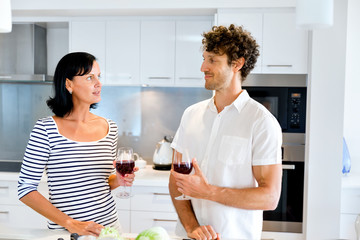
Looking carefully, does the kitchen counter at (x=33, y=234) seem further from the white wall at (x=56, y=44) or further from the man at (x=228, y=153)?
the white wall at (x=56, y=44)

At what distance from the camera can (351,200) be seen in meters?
3.11

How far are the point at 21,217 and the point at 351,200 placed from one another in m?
2.56

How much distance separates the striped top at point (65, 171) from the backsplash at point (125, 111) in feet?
6.82

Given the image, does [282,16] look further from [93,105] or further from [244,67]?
[93,105]

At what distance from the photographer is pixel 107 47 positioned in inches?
138

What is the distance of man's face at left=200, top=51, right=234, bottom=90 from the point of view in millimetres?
1812

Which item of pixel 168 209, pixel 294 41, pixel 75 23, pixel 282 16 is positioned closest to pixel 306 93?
pixel 294 41

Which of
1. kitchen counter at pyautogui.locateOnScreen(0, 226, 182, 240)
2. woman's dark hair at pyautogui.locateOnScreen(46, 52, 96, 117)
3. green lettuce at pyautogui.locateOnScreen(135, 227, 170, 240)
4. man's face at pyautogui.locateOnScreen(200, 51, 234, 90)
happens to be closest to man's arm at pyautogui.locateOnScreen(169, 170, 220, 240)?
kitchen counter at pyautogui.locateOnScreen(0, 226, 182, 240)

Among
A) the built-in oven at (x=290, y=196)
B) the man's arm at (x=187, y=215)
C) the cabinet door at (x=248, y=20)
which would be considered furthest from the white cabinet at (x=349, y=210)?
the man's arm at (x=187, y=215)

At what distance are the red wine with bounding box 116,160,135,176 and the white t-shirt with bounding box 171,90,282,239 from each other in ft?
0.69

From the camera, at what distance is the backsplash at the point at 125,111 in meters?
3.85

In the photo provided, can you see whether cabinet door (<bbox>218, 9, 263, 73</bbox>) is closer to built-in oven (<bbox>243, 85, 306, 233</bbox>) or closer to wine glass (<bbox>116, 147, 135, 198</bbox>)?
built-in oven (<bbox>243, 85, 306, 233</bbox>)

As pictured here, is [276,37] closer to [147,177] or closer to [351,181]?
[351,181]

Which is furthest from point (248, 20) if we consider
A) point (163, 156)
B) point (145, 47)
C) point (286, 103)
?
point (163, 156)
